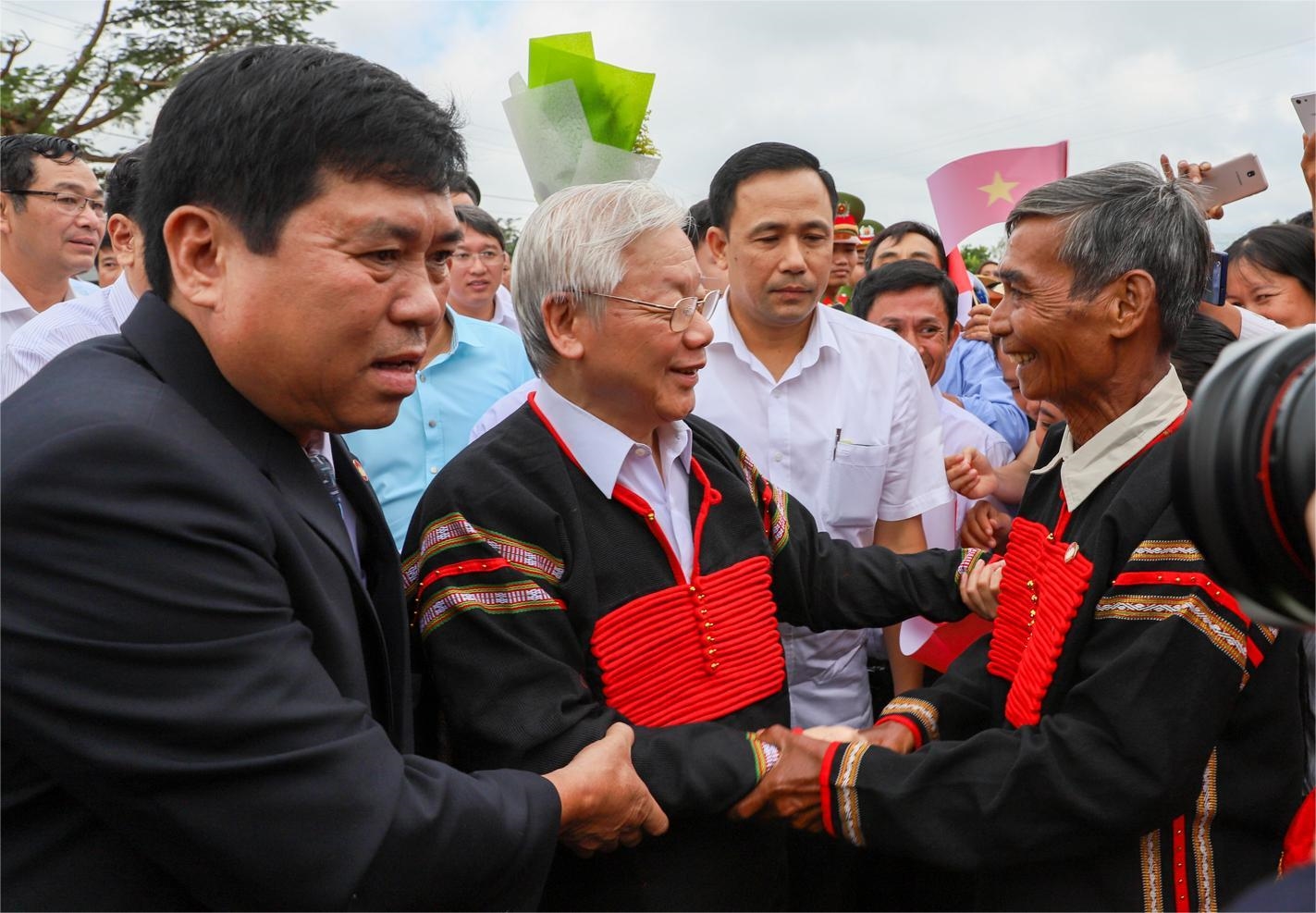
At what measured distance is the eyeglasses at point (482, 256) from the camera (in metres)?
5.62

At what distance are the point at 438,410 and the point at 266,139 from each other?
2.25 metres

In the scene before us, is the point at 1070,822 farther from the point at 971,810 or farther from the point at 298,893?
the point at 298,893

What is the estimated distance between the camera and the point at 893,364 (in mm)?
3910

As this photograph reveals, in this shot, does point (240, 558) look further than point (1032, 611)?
No

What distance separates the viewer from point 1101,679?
2176 millimetres

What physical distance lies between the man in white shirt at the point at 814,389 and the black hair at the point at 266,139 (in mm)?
2170

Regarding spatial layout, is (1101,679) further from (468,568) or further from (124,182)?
(124,182)

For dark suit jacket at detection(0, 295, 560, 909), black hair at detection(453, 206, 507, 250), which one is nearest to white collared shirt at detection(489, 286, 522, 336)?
black hair at detection(453, 206, 507, 250)

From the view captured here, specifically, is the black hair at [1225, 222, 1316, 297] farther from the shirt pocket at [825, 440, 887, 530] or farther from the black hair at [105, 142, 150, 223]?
the black hair at [105, 142, 150, 223]

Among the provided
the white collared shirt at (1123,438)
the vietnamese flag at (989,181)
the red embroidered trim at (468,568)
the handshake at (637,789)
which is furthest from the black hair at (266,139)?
the vietnamese flag at (989,181)

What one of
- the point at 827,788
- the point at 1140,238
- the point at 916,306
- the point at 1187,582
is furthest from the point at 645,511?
the point at 916,306

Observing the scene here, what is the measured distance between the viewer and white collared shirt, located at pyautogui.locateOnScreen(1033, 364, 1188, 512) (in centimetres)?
239

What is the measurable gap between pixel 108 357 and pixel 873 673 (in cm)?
288

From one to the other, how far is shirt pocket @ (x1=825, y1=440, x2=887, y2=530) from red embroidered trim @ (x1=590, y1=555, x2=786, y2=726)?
1074mm
